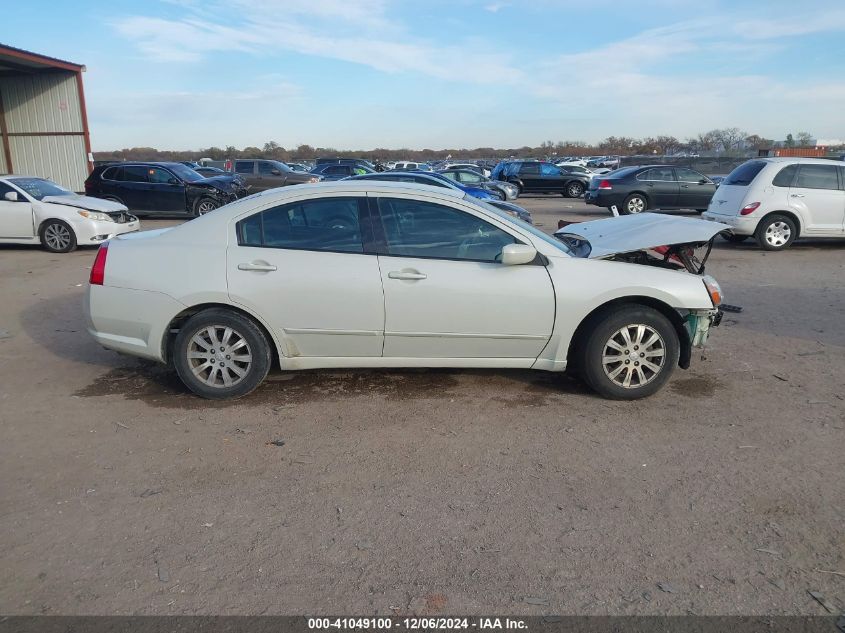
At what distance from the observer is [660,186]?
18500 mm

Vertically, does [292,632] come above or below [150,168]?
below

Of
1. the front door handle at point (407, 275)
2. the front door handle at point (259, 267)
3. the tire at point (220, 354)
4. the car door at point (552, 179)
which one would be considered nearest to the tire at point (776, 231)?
the front door handle at point (407, 275)

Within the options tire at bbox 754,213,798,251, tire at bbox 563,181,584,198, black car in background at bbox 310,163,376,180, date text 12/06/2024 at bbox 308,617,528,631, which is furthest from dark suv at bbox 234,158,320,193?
date text 12/06/2024 at bbox 308,617,528,631

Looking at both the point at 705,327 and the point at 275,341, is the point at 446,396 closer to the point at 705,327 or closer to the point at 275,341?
the point at 275,341

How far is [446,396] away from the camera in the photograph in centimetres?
500

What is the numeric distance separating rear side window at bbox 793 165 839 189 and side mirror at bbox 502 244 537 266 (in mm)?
9783

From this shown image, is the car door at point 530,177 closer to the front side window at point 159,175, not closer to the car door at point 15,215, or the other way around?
the front side window at point 159,175

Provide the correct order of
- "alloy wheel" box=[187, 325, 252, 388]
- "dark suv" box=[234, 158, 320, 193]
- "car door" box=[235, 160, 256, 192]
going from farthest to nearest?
"car door" box=[235, 160, 256, 192]
"dark suv" box=[234, 158, 320, 193]
"alloy wheel" box=[187, 325, 252, 388]

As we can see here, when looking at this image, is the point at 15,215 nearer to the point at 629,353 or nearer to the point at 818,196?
the point at 629,353

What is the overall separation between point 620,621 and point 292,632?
4.31 ft

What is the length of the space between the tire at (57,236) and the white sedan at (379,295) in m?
8.47

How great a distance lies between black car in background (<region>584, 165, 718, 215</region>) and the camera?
60.6 ft

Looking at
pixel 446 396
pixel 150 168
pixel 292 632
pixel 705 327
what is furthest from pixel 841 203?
pixel 150 168

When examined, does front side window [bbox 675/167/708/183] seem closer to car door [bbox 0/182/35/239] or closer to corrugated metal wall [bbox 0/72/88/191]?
car door [bbox 0/182/35/239]
